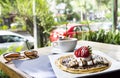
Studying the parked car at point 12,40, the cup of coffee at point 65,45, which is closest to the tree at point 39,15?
the parked car at point 12,40

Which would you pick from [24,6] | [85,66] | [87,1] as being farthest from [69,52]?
[87,1]

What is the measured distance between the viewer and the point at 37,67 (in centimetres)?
122

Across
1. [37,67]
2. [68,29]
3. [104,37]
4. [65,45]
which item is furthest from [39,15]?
[37,67]

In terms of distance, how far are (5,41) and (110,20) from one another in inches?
92.1

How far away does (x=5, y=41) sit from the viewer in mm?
3846

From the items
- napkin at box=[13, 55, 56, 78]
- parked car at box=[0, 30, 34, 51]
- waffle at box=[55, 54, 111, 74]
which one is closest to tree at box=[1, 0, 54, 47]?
parked car at box=[0, 30, 34, 51]

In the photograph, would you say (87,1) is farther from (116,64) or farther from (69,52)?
(116,64)

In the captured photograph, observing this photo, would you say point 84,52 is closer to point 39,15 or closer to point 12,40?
point 12,40

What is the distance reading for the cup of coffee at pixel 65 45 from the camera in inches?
58.8

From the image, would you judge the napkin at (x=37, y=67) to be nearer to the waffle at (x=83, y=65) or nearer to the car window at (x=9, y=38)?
the waffle at (x=83, y=65)

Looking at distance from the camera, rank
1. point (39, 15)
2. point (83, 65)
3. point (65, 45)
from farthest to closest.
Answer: point (39, 15), point (65, 45), point (83, 65)

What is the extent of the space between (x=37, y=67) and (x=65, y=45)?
361 millimetres

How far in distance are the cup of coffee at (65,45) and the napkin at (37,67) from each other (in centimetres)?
13

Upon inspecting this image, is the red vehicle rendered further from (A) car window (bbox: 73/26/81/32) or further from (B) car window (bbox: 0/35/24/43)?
(B) car window (bbox: 0/35/24/43)
